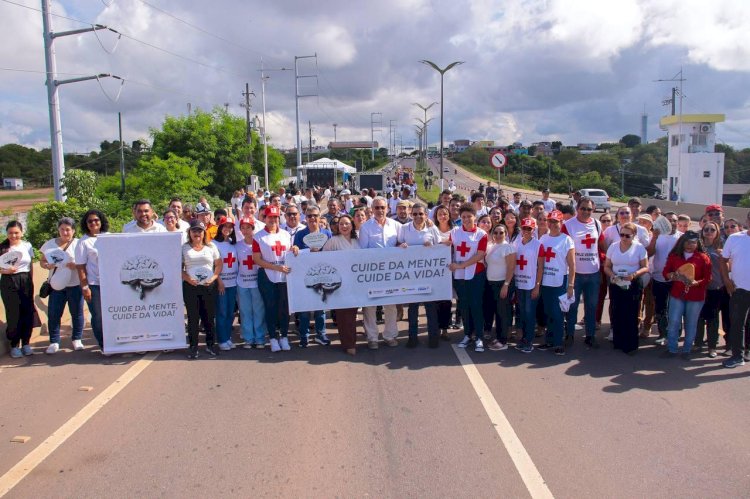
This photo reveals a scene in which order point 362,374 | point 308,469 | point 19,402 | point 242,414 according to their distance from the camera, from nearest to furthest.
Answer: point 308,469 < point 242,414 < point 19,402 < point 362,374

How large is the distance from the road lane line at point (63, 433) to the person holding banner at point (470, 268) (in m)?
4.05

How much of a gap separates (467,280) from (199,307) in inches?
136

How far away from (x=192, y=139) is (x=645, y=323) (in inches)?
1420

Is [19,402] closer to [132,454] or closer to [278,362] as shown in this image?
[132,454]

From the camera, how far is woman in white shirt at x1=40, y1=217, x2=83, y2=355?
772 centimetres

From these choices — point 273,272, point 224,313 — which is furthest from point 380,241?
point 224,313

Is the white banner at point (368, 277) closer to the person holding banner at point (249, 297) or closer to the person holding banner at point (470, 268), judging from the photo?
the person holding banner at point (470, 268)

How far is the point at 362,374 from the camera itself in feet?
22.4

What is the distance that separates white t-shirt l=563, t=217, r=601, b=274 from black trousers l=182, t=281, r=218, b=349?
4.72 m

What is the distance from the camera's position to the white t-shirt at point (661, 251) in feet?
26.1

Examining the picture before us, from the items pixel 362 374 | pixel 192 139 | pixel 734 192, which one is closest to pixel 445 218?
pixel 362 374

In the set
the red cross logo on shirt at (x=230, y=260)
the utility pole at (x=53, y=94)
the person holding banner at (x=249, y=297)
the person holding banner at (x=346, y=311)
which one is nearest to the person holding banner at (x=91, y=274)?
the red cross logo on shirt at (x=230, y=260)

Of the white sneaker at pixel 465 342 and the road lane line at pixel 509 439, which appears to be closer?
the road lane line at pixel 509 439

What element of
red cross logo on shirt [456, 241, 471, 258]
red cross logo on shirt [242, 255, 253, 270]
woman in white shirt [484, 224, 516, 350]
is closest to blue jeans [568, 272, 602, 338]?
woman in white shirt [484, 224, 516, 350]
